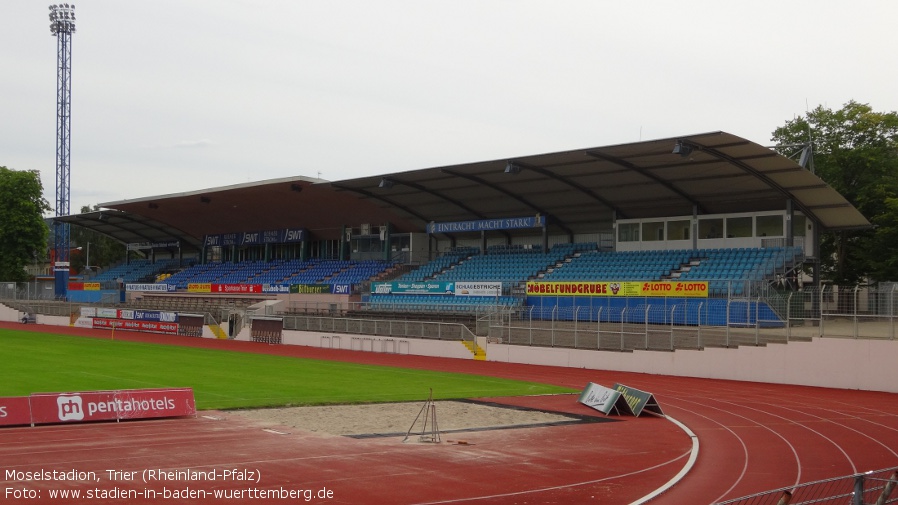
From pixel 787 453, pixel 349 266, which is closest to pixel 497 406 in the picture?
pixel 787 453

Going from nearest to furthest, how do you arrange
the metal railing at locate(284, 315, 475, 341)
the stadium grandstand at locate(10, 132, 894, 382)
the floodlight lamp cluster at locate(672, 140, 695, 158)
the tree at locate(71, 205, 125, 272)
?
the stadium grandstand at locate(10, 132, 894, 382)
the floodlight lamp cluster at locate(672, 140, 695, 158)
the metal railing at locate(284, 315, 475, 341)
the tree at locate(71, 205, 125, 272)

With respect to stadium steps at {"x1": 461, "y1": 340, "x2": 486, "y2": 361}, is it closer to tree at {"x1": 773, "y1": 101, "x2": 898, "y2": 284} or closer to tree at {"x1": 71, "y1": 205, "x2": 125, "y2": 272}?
tree at {"x1": 773, "y1": 101, "x2": 898, "y2": 284}

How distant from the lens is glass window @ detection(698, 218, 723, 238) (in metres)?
44.2

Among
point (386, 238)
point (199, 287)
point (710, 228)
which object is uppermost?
point (386, 238)

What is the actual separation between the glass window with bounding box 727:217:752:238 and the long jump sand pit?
25075 mm

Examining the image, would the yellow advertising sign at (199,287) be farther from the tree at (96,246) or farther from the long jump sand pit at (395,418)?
the tree at (96,246)

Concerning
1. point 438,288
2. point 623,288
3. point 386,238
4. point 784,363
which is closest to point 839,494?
point 784,363

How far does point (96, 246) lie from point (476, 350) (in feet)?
314

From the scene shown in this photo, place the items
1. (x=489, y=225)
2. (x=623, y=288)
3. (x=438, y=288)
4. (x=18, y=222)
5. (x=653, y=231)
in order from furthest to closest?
1. (x=18, y=222)
2. (x=489, y=225)
3. (x=438, y=288)
4. (x=653, y=231)
5. (x=623, y=288)

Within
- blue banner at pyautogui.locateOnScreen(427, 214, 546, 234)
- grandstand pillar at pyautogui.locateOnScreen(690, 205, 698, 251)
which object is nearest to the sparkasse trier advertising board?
blue banner at pyautogui.locateOnScreen(427, 214, 546, 234)

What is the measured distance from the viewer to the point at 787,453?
1609 cm

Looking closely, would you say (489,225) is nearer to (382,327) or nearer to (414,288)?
(414,288)

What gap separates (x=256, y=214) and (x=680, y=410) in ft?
171

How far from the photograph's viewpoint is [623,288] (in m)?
40.7
